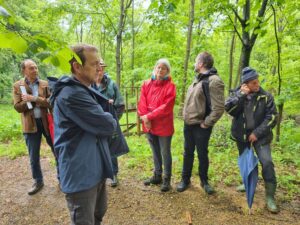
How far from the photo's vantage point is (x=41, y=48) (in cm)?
118

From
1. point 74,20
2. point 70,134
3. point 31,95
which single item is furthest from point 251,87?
point 74,20

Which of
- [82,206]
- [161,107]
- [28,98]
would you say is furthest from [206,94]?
[28,98]

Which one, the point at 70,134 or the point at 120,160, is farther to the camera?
the point at 120,160

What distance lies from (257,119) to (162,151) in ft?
4.93

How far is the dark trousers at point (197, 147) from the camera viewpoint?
3666 mm

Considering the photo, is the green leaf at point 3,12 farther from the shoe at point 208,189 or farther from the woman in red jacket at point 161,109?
the shoe at point 208,189

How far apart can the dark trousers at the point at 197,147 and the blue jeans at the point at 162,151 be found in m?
0.28

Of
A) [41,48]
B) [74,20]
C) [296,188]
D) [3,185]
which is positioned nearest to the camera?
[41,48]

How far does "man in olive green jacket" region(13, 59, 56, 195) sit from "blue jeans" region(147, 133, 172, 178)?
1.69 m

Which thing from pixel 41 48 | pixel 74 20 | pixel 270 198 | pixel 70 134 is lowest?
pixel 270 198

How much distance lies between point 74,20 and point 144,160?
493 cm

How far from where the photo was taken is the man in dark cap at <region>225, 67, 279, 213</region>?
3.36m

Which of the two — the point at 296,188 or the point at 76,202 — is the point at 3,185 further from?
the point at 296,188

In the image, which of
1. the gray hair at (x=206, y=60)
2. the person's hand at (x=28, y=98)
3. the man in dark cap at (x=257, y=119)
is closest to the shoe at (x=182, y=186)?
the man in dark cap at (x=257, y=119)
